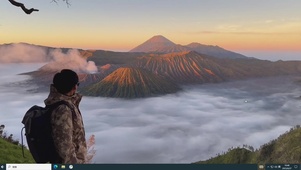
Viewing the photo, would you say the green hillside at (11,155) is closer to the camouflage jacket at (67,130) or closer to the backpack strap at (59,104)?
the camouflage jacket at (67,130)

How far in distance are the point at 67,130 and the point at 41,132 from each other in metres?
0.37

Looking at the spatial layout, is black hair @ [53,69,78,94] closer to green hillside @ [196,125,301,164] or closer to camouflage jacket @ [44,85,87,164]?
camouflage jacket @ [44,85,87,164]

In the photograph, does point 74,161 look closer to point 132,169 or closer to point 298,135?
point 132,169

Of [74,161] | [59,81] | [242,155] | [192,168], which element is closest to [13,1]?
[59,81]

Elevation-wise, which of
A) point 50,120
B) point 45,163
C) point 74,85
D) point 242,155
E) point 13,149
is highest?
point 74,85

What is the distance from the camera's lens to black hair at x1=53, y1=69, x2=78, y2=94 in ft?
14.8

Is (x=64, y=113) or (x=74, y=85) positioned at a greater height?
(x=74, y=85)

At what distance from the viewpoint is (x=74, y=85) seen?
459cm

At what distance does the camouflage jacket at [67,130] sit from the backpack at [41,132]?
0.23ft

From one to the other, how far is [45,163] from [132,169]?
1611 millimetres

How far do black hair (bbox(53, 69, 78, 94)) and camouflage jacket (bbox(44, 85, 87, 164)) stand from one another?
0.21 ft

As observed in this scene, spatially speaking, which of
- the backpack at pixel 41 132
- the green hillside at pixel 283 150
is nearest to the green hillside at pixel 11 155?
the backpack at pixel 41 132

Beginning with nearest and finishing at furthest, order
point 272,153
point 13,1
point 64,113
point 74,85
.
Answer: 1. point 64,113
2. point 74,85
3. point 13,1
4. point 272,153

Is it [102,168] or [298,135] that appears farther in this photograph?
[298,135]
